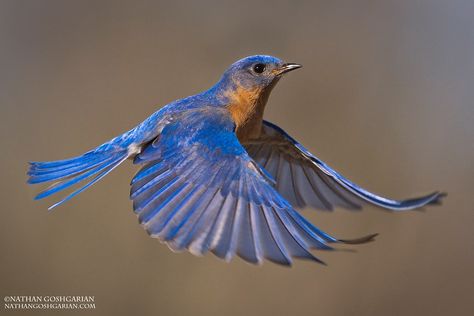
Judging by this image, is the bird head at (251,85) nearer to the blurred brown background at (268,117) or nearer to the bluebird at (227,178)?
the bluebird at (227,178)

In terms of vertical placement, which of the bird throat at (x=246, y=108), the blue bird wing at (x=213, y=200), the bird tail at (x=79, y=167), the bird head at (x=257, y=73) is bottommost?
the blue bird wing at (x=213, y=200)

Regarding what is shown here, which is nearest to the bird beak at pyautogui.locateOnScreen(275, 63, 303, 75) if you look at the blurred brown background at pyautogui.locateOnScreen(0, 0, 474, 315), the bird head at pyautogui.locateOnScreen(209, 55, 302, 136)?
the bird head at pyautogui.locateOnScreen(209, 55, 302, 136)

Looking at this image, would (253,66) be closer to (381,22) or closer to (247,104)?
(247,104)

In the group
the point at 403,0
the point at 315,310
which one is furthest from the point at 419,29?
the point at 315,310

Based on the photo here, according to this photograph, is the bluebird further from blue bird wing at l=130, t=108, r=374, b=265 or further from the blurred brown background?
the blurred brown background

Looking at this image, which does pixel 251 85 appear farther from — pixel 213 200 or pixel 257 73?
pixel 213 200

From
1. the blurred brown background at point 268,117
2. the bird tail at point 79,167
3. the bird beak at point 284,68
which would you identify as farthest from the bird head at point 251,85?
the blurred brown background at point 268,117

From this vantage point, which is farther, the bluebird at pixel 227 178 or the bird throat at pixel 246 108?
the bird throat at pixel 246 108
